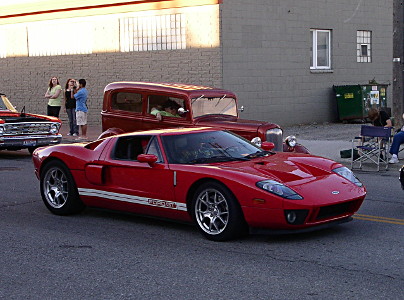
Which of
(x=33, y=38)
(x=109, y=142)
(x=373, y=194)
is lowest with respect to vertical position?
(x=373, y=194)

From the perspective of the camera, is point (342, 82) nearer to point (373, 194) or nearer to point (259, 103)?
point (259, 103)

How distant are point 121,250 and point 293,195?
1.84 metres

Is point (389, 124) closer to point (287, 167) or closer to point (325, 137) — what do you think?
point (325, 137)

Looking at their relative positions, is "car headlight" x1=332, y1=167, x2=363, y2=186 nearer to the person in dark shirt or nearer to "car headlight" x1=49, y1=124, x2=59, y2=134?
the person in dark shirt

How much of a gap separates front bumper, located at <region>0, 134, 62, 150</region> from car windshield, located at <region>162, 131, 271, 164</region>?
8681 mm

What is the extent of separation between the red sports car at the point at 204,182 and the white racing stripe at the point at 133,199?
12mm

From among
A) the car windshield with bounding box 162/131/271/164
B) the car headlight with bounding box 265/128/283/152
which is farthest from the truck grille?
the car windshield with bounding box 162/131/271/164

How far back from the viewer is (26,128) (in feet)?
55.8

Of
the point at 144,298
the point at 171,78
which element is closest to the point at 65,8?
the point at 171,78

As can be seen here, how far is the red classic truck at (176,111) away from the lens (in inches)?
520

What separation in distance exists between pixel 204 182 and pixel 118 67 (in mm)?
17798

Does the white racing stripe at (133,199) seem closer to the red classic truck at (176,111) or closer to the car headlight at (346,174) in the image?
the car headlight at (346,174)

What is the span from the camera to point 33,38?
28391mm

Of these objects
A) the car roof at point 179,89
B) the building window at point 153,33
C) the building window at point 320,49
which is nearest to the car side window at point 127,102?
the car roof at point 179,89
